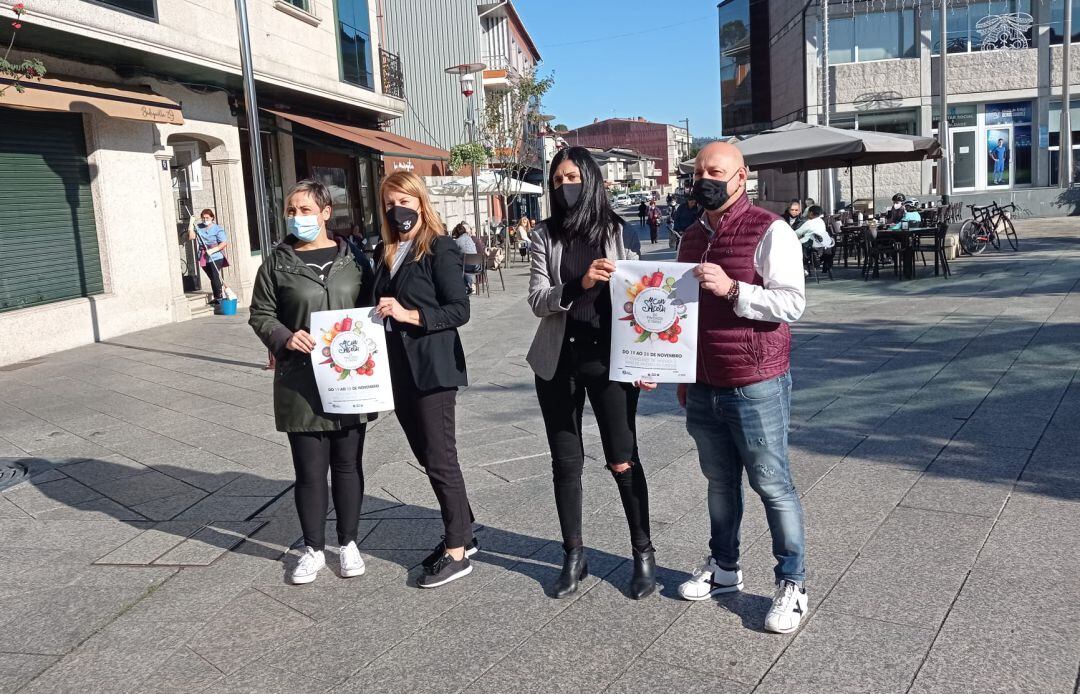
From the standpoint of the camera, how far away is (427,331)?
3.71 m

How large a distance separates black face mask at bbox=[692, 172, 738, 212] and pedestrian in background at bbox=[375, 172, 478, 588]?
1.14 meters

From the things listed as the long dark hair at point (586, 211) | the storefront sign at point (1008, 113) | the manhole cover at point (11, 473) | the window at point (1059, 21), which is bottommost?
the manhole cover at point (11, 473)

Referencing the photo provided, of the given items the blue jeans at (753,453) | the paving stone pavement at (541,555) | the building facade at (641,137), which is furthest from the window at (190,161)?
the building facade at (641,137)

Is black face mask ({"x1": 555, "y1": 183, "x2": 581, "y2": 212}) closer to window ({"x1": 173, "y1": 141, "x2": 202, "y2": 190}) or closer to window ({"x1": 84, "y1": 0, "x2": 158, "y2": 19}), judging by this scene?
window ({"x1": 84, "y1": 0, "x2": 158, "y2": 19})

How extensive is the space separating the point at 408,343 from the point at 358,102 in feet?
52.2

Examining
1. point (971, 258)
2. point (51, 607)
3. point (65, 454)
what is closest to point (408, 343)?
point (51, 607)

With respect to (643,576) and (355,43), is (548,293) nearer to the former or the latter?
(643,576)

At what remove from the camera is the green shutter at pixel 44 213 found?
1044 centimetres

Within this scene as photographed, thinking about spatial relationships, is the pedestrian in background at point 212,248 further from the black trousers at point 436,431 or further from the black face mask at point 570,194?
the black face mask at point 570,194

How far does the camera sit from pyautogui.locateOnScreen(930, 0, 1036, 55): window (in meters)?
28.5

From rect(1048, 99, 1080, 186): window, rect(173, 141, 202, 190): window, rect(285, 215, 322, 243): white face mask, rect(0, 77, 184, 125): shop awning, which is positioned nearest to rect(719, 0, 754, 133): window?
rect(1048, 99, 1080, 186): window

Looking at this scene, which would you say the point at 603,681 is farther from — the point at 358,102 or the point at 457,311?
the point at 358,102

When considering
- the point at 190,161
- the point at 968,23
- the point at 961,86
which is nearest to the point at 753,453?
the point at 190,161

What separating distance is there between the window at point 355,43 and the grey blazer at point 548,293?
622 inches
